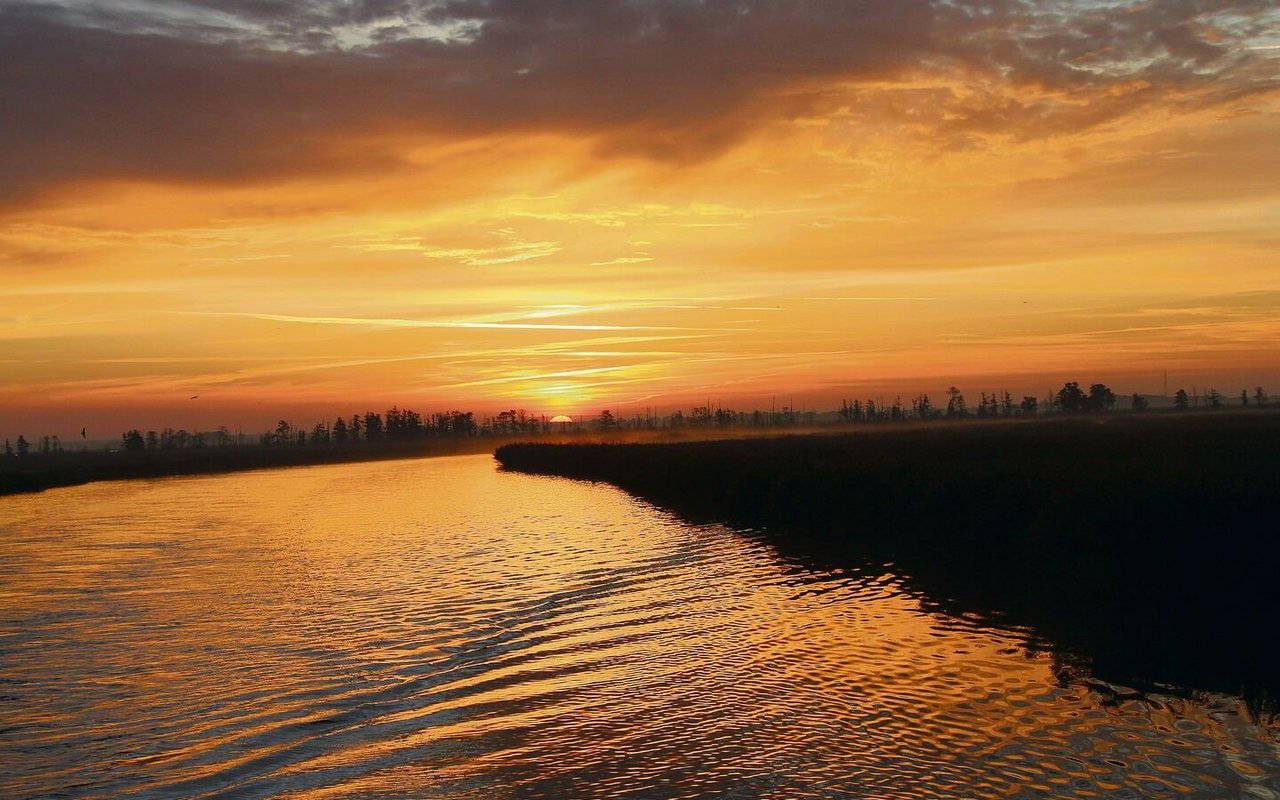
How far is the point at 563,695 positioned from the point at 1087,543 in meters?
17.5

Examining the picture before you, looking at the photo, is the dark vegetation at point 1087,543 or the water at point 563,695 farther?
the dark vegetation at point 1087,543

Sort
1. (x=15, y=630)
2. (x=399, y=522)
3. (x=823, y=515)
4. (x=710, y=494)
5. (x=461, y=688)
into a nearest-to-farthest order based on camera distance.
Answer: (x=461, y=688)
(x=15, y=630)
(x=823, y=515)
(x=399, y=522)
(x=710, y=494)

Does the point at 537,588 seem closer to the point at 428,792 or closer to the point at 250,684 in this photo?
the point at 250,684

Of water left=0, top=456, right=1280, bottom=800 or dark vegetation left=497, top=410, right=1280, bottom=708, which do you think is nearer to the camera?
water left=0, top=456, right=1280, bottom=800

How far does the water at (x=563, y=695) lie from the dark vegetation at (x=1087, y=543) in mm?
1983

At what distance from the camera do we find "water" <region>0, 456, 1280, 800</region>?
1209 cm

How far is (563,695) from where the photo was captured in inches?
630

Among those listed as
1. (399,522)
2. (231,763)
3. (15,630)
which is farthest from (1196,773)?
(399,522)

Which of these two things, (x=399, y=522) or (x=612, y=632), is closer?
(x=612, y=632)

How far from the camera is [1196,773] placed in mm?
11750

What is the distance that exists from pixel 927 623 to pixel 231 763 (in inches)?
557

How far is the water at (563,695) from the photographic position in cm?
1209

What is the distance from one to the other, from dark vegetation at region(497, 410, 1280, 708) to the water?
198 cm

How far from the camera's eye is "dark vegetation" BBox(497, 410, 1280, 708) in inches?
754
